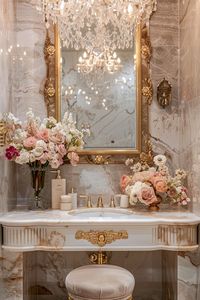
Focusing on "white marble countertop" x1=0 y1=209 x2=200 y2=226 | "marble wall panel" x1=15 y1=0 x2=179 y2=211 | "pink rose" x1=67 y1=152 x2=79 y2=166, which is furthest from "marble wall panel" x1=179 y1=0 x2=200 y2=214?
"pink rose" x1=67 y1=152 x2=79 y2=166

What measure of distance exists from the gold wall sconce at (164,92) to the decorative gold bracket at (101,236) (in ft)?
3.45

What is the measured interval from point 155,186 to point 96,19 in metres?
1.15

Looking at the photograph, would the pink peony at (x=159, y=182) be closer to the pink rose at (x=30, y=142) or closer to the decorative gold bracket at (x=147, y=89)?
the decorative gold bracket at (x=147, y=89)

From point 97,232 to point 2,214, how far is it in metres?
0.62

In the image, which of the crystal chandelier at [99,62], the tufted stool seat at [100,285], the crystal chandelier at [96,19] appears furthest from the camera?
the crystal chandelier at [99,62]

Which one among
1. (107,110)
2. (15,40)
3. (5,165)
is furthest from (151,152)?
(15,40)

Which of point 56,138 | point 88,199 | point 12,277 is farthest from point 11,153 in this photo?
point 12,277

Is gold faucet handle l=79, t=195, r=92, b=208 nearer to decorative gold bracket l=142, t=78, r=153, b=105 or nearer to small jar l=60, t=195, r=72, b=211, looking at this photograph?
small jar l=60, t=195, r=72, b=211

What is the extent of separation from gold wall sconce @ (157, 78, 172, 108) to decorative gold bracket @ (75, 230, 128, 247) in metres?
1.05

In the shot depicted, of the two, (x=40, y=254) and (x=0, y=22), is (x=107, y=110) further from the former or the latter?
(x=40, y=254)

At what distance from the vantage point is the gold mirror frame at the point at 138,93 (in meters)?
2.75

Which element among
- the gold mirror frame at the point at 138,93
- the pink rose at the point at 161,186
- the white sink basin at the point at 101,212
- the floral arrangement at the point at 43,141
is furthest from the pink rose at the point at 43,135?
the pink rose at the point at 161,186

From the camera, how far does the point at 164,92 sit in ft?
9.02

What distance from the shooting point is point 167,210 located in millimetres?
2576
